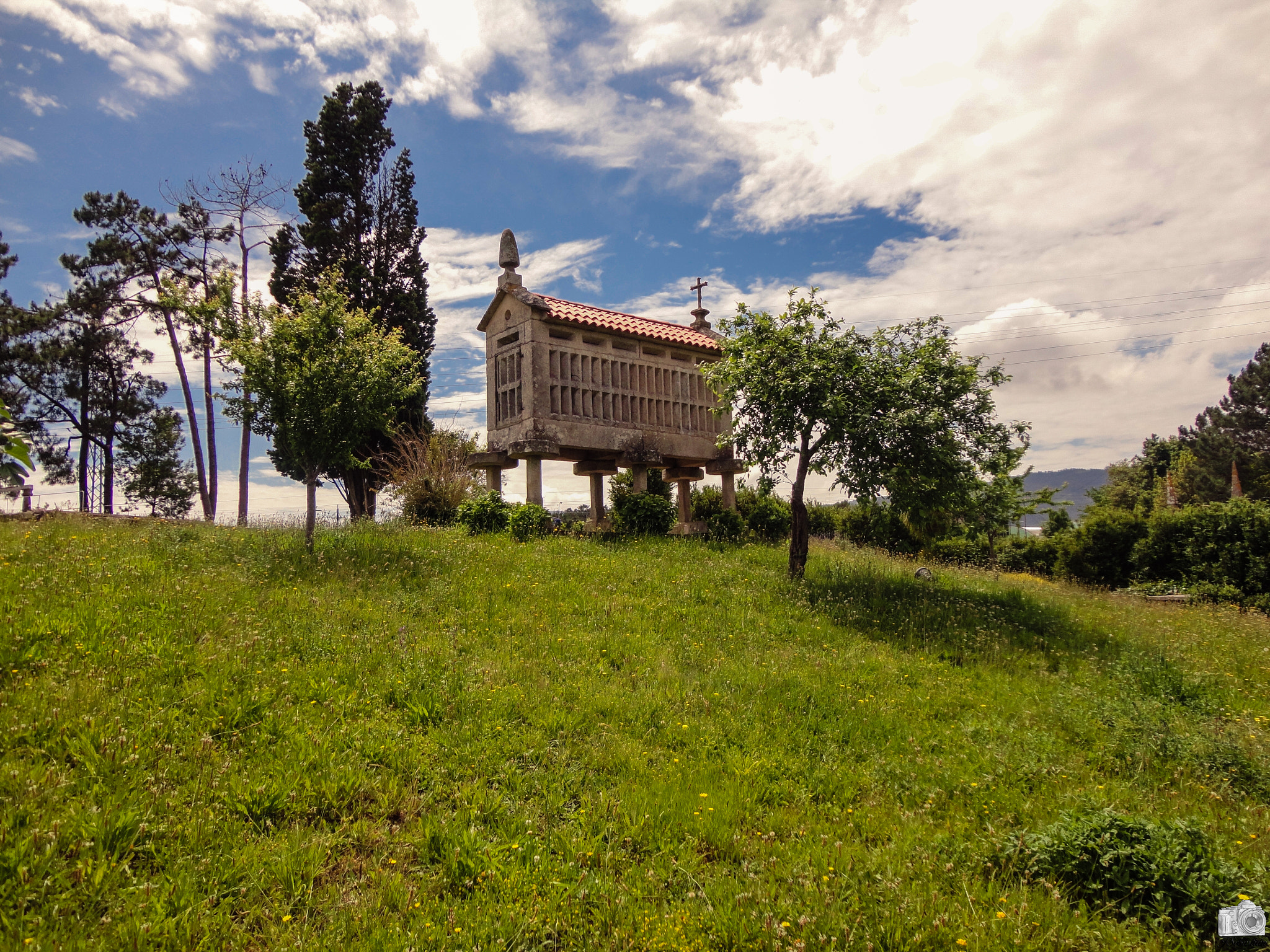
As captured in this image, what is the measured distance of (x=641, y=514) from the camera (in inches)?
749

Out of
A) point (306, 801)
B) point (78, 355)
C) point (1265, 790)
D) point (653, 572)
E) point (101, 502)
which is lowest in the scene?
point (1265, 790)

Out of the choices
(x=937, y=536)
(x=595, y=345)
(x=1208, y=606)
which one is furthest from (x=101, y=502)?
(x=1208, y=606)

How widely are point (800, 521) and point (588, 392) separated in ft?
21.6

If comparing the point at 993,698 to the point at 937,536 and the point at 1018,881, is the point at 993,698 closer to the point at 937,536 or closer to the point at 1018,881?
the point at 1018,881

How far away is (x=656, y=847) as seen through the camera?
209 inches

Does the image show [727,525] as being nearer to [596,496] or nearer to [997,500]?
[596,496]

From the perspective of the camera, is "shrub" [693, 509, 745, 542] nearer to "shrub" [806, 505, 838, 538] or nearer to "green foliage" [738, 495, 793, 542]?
"green foliage" [738, 495, 793, 542]

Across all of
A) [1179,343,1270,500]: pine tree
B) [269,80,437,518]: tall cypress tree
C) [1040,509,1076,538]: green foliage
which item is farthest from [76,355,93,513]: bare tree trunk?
[1179,343,1270,500]: pine tree

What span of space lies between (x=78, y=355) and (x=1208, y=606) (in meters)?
39.9

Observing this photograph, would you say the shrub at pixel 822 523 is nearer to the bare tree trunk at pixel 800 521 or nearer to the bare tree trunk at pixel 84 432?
the bare tree trunk at pixel 800 521

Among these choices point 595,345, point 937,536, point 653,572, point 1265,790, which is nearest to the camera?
point 1265,790

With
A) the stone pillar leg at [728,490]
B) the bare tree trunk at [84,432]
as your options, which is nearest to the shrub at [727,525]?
the stone pillar leg at [728,490]

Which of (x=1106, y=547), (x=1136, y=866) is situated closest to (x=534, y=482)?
(x=1136, y=866)

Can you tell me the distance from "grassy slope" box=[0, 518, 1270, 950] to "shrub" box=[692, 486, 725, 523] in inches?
487
